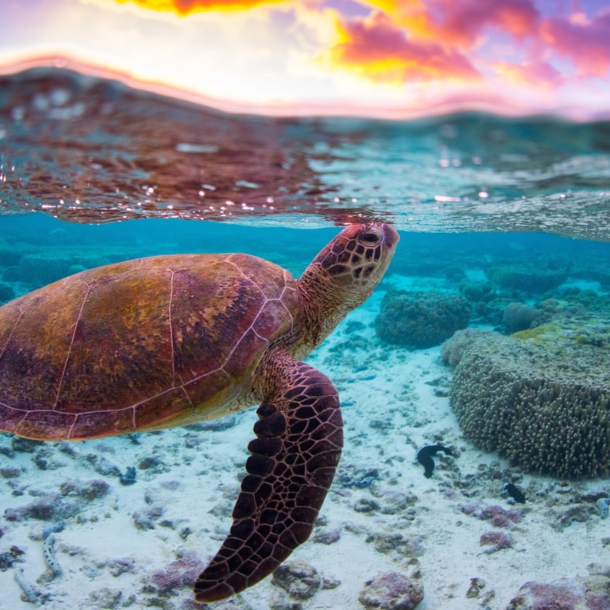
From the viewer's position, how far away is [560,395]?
17.3ft

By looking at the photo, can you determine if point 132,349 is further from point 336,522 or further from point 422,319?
point 422,319

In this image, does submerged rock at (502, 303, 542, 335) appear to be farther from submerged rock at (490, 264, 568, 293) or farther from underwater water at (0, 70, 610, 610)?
submerged rock at (490, 264, 568, 293)

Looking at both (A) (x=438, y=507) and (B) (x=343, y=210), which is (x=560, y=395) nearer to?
(A) (x=438, y=507)

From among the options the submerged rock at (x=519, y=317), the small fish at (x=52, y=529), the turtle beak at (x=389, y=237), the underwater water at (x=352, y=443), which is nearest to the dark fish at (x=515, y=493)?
the underwater water at (x=352, y=443)

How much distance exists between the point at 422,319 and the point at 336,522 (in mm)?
7748

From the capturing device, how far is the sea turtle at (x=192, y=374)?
2.57 meters

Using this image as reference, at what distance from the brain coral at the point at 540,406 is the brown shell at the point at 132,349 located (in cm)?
387

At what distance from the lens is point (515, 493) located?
4723 mm

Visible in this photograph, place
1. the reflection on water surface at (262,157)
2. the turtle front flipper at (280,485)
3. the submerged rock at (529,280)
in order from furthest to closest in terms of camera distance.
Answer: the submerged rock at (529,280) → the reflection on water surface at (262,157) → the turtle front flipper at (280,485)

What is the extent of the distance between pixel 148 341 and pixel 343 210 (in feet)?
Answer: 17.3

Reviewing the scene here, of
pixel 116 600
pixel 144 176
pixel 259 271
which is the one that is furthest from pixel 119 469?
pixel 144 176

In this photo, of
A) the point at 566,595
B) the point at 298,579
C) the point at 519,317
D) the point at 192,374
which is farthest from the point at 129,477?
the point at 519,317

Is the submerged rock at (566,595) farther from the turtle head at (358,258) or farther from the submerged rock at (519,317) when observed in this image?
the submerged rock at (519,317)

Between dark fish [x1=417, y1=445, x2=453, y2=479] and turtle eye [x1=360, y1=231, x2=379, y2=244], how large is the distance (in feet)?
11.3
